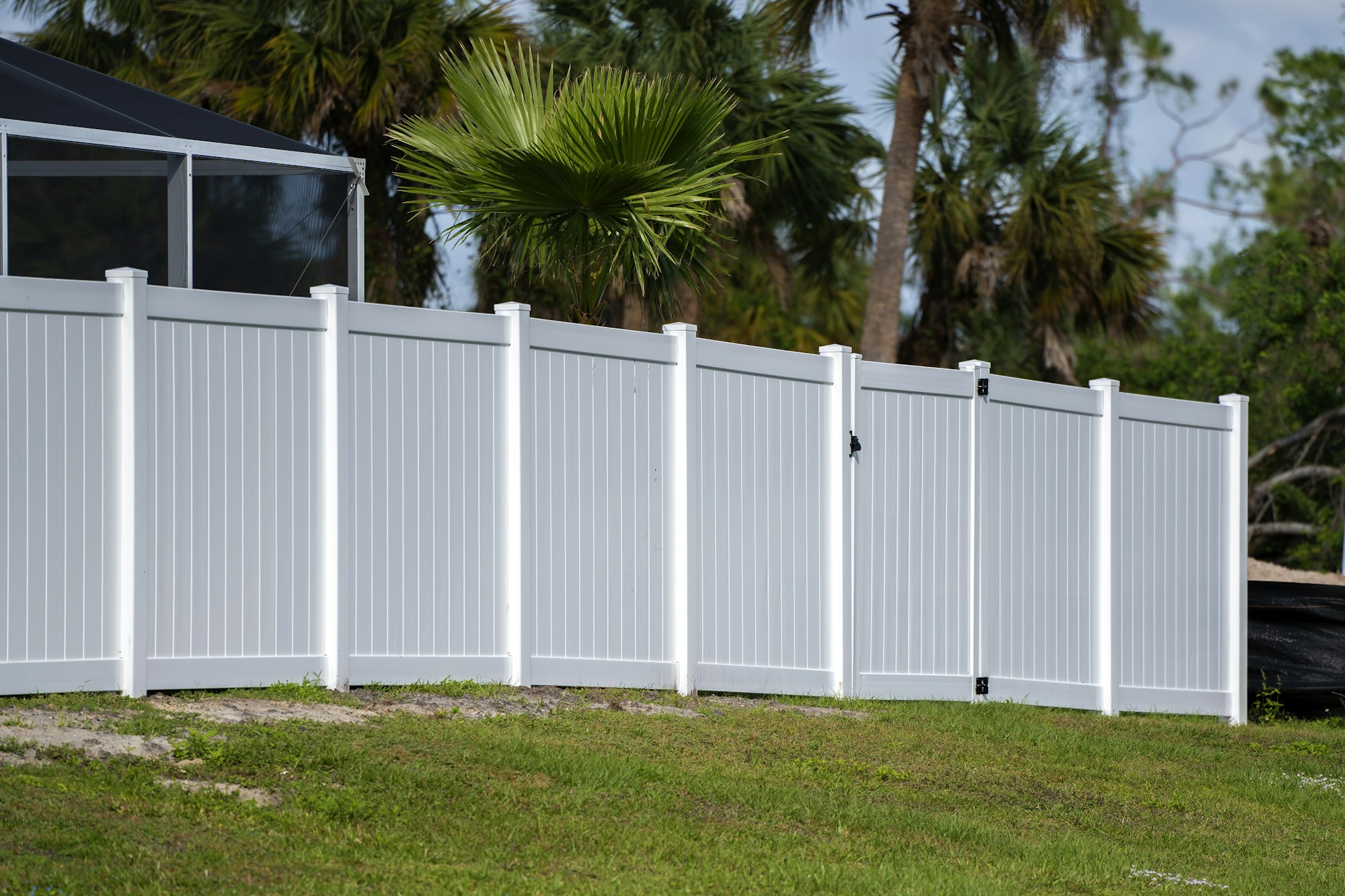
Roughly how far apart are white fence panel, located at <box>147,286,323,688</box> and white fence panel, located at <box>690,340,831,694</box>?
217cm

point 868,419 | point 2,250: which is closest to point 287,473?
point 2,250

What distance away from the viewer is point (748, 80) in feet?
50.6

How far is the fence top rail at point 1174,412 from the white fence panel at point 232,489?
18.5 feet

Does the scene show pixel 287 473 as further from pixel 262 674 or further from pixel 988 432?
pixel 988 432

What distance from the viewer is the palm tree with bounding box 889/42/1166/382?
16.9m

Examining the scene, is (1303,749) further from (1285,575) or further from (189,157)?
(189,157)

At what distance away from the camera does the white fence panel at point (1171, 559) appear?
981 cm

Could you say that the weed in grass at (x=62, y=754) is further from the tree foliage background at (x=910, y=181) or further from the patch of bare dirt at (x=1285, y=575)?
the patch of bare dirt at (x=1285, y=575)

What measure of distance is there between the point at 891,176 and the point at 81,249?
9.14 metres

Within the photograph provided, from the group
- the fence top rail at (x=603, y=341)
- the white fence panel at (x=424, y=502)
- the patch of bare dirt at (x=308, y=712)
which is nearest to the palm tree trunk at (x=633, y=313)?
the fence top rail at (x=603, y=341)

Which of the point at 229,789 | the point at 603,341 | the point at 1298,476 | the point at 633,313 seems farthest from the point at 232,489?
the point at 1298,476

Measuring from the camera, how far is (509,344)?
7.39 m

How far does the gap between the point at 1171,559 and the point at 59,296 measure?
7369 millimetres

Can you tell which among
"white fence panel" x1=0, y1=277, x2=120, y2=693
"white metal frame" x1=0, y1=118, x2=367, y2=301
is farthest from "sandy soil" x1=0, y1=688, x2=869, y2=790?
"white metal frame" x1=0, y1=118, x2=367, y2=301
